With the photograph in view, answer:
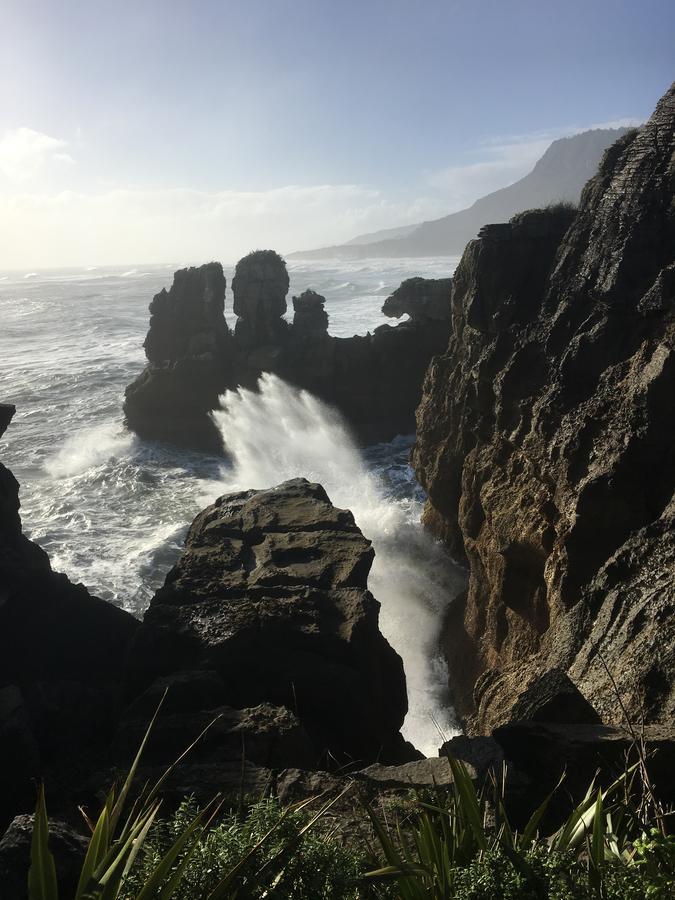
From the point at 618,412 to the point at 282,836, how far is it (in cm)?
812

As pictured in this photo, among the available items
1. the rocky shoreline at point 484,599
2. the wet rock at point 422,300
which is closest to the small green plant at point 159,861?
the rocky shoreline at point 484,599

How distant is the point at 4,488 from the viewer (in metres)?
12.7

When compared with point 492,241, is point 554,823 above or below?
below

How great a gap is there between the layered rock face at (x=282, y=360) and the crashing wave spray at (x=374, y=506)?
927 millimetres

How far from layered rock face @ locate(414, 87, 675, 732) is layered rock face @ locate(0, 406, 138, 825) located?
6116 millimetres

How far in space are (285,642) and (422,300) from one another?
23.3m

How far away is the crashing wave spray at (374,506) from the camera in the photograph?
14.0 meters

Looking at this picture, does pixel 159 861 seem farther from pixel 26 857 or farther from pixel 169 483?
pixel 169 483

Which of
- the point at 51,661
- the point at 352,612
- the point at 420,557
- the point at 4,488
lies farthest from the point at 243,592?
the point at 420,557

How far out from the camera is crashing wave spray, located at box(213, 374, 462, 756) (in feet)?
45.9

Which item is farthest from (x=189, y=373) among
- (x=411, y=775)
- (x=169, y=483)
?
(x=411, y=775)

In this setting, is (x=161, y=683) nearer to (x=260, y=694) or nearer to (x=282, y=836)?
(x=260, y=694)

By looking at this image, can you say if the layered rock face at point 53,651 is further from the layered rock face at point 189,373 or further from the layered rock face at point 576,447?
the layered rock face at point 189,373

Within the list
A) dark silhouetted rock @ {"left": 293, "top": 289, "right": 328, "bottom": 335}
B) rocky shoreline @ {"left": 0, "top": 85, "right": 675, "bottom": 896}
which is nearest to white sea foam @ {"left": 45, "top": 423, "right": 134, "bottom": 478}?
dark silhouetted rock @ {"left": 293, "top": 289, "right": 328, "bottom": 335}
